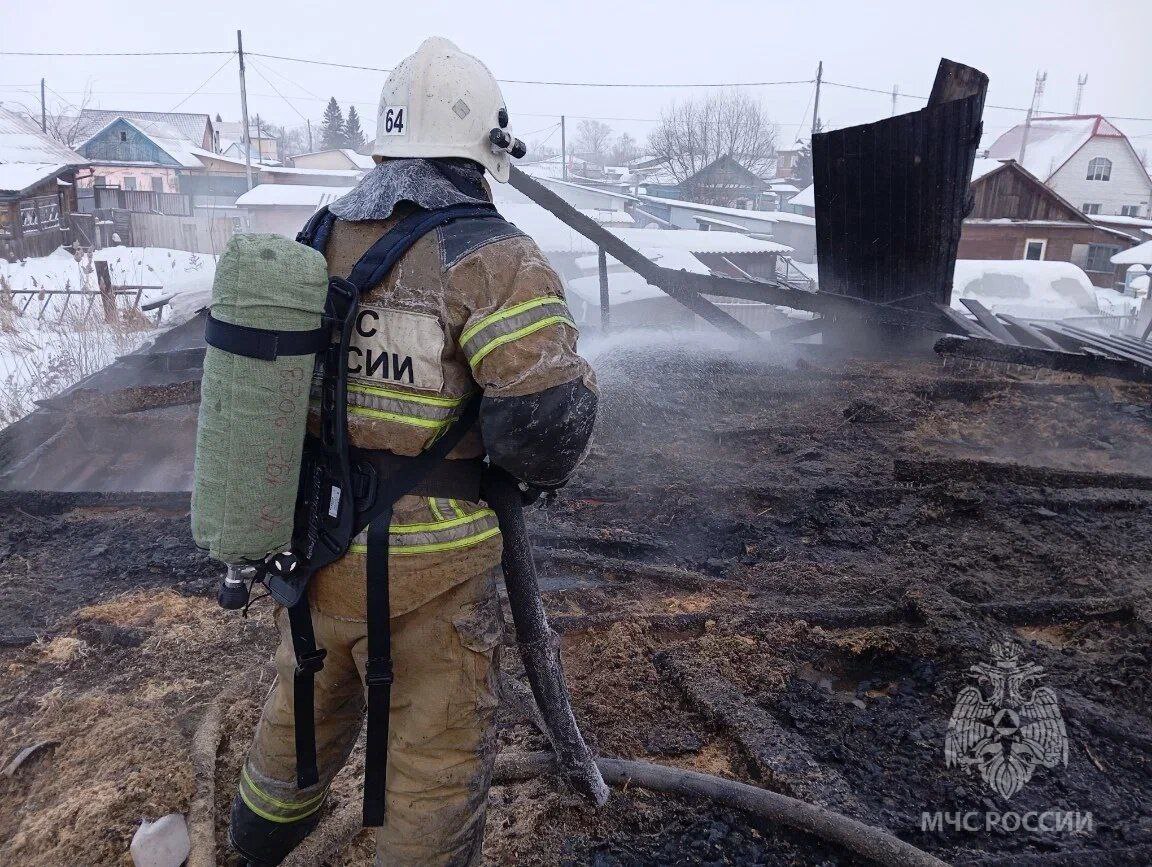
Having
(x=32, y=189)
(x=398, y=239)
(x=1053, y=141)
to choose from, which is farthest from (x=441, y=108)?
(x=1053, y=141)

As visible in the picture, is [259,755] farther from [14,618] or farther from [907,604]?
[907,604]

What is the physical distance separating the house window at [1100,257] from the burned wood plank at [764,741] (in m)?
35.9

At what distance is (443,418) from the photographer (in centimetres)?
188

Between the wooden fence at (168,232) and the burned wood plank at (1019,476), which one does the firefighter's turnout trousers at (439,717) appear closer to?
the burned wood plank at (1019,476)

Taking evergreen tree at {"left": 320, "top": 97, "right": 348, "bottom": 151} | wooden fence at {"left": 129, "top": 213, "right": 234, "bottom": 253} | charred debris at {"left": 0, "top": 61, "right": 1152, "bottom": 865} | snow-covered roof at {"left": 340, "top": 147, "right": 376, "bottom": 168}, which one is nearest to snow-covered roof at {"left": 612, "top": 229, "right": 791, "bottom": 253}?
charred debris at {"left": 0, "top": 61, "right": 1152, "bottom": 865}

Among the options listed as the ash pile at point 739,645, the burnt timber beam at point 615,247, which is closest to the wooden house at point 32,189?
the burnt timber beam at point 615,247

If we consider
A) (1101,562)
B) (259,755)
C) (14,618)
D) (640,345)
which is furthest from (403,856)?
(640,345)

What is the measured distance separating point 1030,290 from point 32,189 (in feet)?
102

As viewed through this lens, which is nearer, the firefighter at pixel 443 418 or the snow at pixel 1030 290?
the firefighter at pixel 443 418

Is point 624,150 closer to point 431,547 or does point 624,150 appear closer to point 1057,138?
point 1057,138

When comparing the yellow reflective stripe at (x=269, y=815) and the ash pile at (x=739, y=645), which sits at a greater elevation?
the yellow reflective stripe at (x=269, y=815)

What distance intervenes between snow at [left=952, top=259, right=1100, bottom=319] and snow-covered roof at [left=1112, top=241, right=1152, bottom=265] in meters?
6.46

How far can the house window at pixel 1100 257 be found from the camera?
31.4 m

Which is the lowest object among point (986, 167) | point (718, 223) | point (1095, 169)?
point (718, 223)
